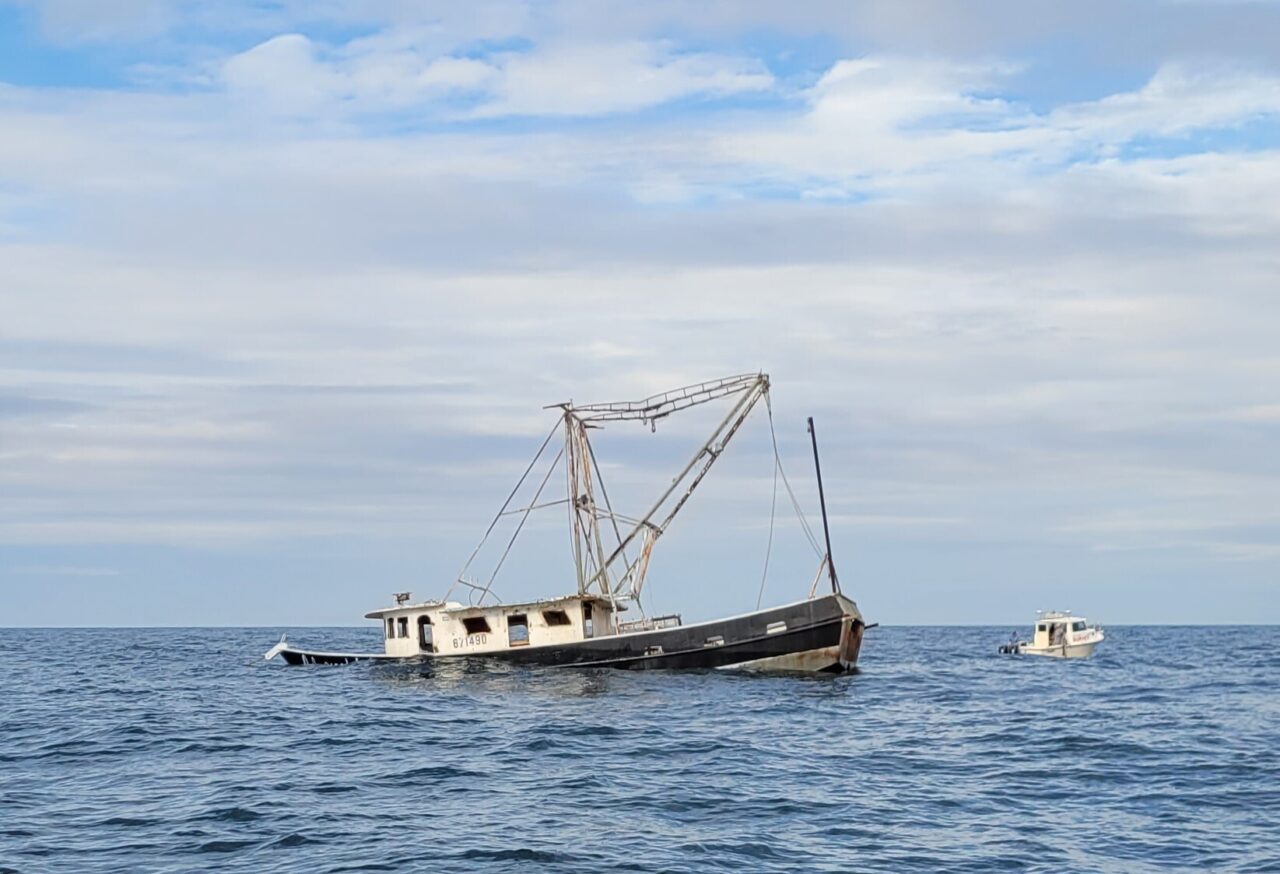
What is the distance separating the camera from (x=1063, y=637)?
257 ft

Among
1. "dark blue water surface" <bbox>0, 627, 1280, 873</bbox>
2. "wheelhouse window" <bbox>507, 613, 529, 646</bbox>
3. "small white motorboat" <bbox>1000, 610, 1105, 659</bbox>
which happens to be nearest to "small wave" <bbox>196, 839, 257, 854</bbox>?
"dark blue water surface" <bbox>0, 627, 1280, 873</bbox>

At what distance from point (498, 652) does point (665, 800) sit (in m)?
29.2

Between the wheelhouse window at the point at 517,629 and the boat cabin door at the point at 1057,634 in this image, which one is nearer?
the wheelhouse window at the point at 517,629

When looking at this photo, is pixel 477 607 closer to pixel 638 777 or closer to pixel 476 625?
pixel 476 625

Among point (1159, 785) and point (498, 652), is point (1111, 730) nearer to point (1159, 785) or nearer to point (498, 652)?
point (1159, 785)

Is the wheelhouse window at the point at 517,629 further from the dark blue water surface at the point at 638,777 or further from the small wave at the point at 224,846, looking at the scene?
the small wave at the point at 224,846

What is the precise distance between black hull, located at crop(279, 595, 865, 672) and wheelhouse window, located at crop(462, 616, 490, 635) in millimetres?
5096

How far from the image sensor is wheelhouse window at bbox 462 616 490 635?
5450 centimetres

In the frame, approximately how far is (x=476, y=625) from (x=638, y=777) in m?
27.3

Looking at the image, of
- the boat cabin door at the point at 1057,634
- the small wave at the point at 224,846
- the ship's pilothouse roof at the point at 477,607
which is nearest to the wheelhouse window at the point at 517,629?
the ship's pilothouse roof at the point at 477,607

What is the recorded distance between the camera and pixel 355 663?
214 feet

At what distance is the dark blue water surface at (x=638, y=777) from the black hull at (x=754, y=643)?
1.08 m

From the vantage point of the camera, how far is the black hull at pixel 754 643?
1975 inches

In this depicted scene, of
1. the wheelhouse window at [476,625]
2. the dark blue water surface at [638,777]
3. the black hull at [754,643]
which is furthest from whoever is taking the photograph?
the wheelhouse window at [476,625]
